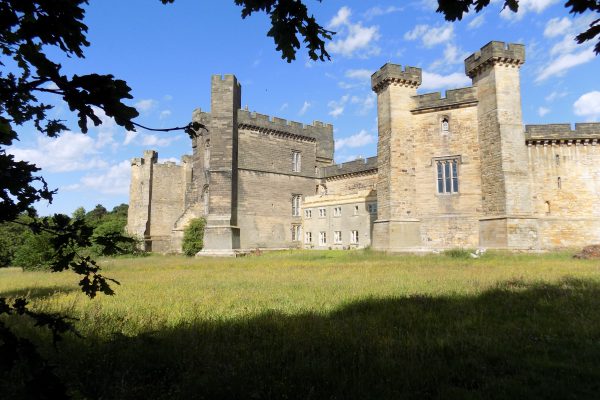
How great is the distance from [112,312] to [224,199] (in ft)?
62.8

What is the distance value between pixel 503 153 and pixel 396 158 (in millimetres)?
5392

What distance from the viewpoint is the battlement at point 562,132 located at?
21.4 metres

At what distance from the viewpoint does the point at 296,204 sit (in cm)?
3425

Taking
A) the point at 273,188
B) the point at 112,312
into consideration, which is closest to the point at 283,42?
the point at 112,312

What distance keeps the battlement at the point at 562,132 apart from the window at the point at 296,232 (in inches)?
747

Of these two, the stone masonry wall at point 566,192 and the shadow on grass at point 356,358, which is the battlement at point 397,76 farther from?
the shadow on grass at point 356,358

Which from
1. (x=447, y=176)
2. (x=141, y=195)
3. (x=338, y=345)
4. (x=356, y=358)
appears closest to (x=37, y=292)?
(x=338, y=345)

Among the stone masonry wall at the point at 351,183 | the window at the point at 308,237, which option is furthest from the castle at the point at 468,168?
the stone masonry wall at the point at 351,183

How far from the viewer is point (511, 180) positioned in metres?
19.1

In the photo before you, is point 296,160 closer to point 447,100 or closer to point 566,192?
point 447,100

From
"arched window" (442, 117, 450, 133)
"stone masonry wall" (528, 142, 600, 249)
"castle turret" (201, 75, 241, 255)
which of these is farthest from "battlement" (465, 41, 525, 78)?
"castle turret" (201, 75, 241, 255)

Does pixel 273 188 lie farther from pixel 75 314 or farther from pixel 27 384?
pixel 27 384

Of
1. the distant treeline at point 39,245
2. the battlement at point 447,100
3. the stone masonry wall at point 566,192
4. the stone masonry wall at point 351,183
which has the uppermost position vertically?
the battlement at point 447,100

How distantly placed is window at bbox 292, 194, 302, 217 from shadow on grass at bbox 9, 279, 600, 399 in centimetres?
2742
